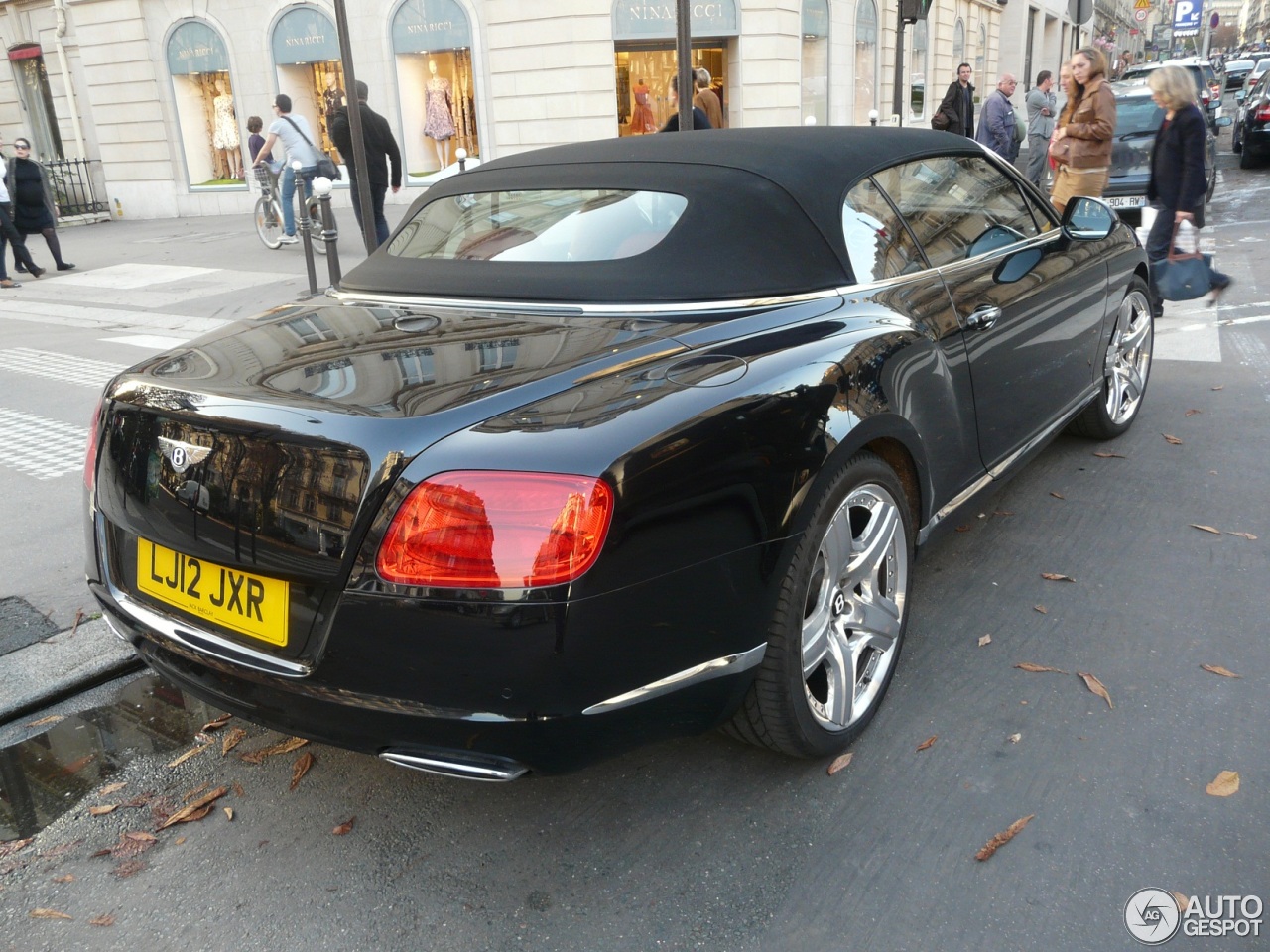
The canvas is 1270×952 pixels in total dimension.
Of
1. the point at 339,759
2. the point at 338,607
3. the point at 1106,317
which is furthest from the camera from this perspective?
the point at 1106,317

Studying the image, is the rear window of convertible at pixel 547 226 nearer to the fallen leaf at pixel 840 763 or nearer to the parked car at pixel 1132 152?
the fallen leaf at pixel 840 763

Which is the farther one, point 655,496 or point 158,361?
point 158,361

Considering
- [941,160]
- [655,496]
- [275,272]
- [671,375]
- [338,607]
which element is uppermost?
[941,160]

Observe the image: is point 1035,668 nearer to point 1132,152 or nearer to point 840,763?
point 840,763

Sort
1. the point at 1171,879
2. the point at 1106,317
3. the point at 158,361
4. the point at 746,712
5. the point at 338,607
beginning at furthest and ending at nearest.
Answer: the point at 1106,317 < the point at 158,361 < the point at 746,712 < the point at 1171,879 < the point at 338,607

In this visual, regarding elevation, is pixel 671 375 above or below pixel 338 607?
above

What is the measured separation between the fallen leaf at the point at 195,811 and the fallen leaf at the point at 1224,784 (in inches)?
96.6

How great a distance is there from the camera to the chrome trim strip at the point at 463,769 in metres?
2.07

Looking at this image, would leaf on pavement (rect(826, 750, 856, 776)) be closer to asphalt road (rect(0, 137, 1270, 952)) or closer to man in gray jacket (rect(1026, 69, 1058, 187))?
asphalt road (rect(0, 137, 1270, 952))

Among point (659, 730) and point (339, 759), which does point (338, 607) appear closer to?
point (659, 730)

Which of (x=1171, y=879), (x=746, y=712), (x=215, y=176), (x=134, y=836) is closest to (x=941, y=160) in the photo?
(x=746, y=712)

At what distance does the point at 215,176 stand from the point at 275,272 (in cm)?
1142

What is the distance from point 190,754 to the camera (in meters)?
2.94

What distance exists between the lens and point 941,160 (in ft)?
12.3
